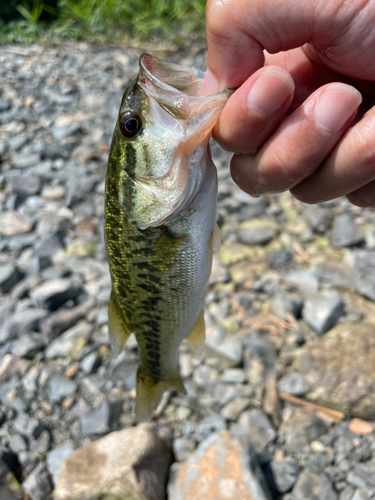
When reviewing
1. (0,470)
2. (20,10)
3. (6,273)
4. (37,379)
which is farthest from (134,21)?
(0,470)

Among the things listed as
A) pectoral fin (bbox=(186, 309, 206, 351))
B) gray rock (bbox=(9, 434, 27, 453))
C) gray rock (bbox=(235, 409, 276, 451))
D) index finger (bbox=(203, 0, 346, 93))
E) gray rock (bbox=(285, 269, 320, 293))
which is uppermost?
index finger (bbox=(203, 0, 346, 93))

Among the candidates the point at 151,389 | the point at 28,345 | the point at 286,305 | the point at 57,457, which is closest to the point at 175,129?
the point at 151,389

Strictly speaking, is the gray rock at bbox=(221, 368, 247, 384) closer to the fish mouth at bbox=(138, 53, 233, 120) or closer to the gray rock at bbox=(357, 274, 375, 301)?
the gray rock at bbox=(357, 274, 375, 301)

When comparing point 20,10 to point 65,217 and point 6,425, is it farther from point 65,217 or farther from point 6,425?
point 6,425

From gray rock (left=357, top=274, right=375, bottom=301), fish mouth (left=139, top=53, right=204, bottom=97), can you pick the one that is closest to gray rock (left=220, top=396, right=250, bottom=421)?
gray rock (left=357, top=274, right=375, bottom=301)

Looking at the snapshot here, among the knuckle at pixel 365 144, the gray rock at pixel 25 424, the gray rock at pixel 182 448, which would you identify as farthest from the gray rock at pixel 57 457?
the knuckle at pixel 365 144

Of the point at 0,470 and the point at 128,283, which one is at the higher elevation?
the point at 128,283
